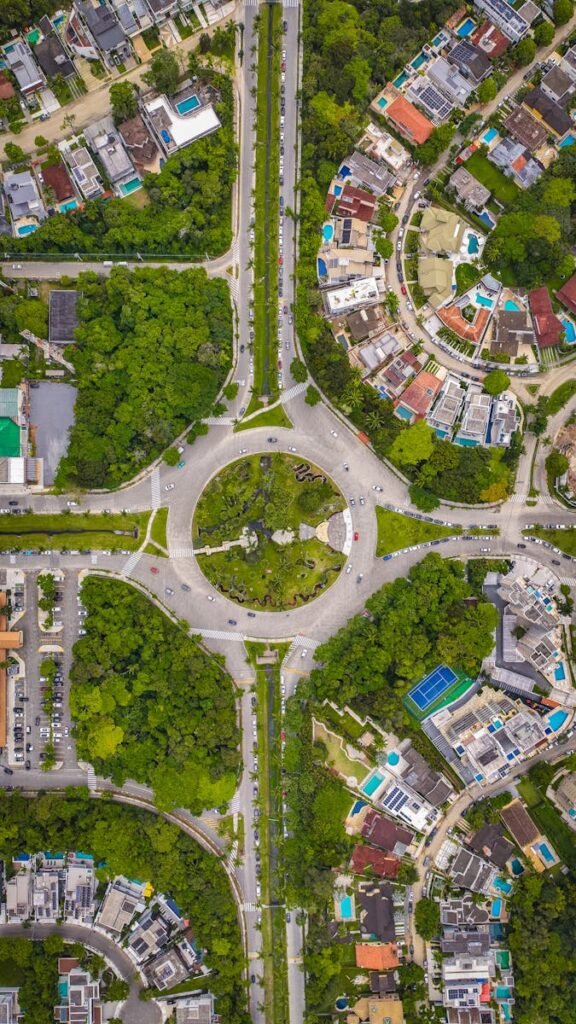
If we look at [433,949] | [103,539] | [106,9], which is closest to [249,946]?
[433,949]

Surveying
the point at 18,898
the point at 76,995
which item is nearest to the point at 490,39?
the point at 18,898

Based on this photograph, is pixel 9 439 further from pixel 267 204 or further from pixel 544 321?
pixel 544 321

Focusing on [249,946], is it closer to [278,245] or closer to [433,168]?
[278,245]

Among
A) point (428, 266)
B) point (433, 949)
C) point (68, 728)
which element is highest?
point (428, 266)

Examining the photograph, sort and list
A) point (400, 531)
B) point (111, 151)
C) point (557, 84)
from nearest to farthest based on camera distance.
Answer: point (111, 151) → point (557, 84) → point (400, 531)

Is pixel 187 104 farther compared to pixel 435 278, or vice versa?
pixel 187 104

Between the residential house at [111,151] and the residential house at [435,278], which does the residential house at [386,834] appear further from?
the residential house at [111,151]
